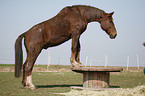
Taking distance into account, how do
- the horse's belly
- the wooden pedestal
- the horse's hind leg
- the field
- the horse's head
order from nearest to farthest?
the field < the wooden pedestal < the horse's hind leg < the horse's belly < the horse's head

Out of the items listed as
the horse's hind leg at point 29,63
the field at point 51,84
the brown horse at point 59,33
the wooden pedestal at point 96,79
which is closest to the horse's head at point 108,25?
the brown horse at point 59,33

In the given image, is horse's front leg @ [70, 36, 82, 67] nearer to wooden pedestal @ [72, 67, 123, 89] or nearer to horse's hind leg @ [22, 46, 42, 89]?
wooden pedestal @ [72, 67, 123, 89]

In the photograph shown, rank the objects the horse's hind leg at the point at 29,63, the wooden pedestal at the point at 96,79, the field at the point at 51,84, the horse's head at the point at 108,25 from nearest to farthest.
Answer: the field at the point at 51,84
the wooden pedestal at the point at 96,79
the horse's hind leg at the point at 29,63
the horse's head at the point at 108,25

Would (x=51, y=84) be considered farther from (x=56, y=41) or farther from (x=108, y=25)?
(x=108, y=25)

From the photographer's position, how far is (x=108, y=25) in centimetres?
743

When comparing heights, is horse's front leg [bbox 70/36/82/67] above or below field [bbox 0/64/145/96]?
above

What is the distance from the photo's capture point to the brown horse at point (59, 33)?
7.27 m

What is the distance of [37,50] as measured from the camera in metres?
7.29

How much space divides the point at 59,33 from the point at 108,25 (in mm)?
A: 1755

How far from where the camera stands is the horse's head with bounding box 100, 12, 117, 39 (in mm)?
7426

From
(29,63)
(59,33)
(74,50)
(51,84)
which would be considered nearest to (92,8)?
(59,33)

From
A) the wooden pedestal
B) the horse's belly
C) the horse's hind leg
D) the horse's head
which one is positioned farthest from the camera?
the horse's head

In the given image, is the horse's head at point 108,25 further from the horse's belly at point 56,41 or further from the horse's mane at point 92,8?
the horse's belly at point 56,41

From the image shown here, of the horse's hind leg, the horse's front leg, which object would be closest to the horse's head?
the horse's front leg
